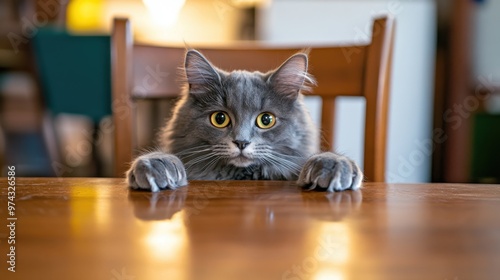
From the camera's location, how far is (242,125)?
3.85 ft

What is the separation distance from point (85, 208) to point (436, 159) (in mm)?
2884

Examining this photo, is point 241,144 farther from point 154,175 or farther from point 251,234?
point 251,234

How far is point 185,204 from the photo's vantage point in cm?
73

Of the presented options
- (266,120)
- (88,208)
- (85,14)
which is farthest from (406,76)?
(85,14)

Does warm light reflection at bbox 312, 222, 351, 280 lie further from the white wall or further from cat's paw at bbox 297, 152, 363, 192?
the white wall

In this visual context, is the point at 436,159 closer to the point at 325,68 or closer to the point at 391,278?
the point at 325,68

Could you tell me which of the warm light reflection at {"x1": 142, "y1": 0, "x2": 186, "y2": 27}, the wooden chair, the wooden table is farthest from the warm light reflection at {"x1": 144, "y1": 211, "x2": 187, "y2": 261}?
the warm light reflection at {"x1": 142, "y1": 0, "x2": 186, "y2": 27}

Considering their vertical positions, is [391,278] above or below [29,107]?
below

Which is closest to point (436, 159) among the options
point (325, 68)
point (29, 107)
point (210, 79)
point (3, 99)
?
point (325, 68)

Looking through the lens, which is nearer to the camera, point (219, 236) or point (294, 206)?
point (219, 236)

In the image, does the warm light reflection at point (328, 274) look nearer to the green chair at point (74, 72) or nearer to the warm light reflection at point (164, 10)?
the green chair at point (74, 72)

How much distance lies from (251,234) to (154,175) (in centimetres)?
36

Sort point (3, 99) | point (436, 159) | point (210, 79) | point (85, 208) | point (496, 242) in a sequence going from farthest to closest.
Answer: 1. point (3, 99)
2. point (436, 159)
3. point (210, 79)
4. point (85, 208)
5. point (496, 242)

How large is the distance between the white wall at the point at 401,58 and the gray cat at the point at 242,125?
1.74m
